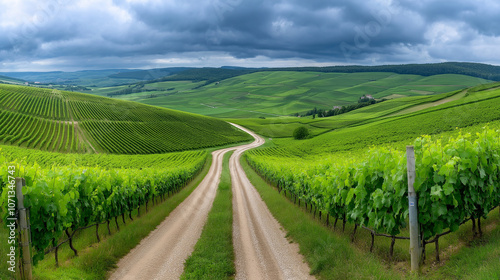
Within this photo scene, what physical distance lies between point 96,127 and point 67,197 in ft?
322

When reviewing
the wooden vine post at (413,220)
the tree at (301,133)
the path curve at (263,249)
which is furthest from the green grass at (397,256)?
the tree at (301,133)

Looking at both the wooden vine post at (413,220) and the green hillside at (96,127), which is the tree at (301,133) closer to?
the green hillside at (96,127)

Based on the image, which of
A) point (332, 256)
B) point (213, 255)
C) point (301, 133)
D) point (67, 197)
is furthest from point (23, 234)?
point (301, 133)

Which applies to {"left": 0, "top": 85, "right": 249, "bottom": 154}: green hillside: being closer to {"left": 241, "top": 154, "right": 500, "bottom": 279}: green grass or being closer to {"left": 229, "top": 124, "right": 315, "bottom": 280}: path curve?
{"left": 229, "top": 124, "right": 315, "bottom": 280}: path curve

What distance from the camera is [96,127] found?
9606cm

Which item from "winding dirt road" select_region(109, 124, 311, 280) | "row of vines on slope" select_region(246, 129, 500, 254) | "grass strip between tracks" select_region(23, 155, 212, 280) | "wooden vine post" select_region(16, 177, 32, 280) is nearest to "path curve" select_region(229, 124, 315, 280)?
"winding dirt road" select_region(109, 124, 311, 280)

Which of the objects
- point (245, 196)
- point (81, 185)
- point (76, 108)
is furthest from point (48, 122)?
point (81, 185)

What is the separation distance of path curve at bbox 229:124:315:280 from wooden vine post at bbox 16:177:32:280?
6696 mm

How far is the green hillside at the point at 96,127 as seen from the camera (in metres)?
78.6

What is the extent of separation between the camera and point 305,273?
1049cm

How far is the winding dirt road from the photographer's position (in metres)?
10.9

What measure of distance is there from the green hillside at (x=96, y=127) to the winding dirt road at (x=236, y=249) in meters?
67.7

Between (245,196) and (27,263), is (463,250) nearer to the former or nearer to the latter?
(27,263)

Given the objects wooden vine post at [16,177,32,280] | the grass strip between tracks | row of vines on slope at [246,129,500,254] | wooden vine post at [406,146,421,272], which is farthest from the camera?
the grass strip between tracks
